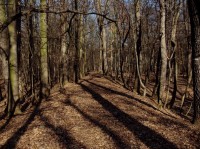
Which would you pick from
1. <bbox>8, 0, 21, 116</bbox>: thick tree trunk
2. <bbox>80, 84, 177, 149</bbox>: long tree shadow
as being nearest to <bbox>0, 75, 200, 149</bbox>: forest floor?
<bbox>80, 84, 177, 149</bbox>: long tree shadow

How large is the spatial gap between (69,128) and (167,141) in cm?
366

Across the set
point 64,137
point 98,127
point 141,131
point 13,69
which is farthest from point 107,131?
point 13,69

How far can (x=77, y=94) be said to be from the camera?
16.7 metres

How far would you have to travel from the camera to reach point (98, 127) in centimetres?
1058

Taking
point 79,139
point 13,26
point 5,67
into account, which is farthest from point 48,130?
point 5,67

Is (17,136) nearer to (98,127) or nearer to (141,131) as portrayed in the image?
(98,127)

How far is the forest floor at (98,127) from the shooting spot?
9102 millimetres

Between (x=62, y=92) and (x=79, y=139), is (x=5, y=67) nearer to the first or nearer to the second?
(x=62, y=92)

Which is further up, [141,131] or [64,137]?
[141,131]

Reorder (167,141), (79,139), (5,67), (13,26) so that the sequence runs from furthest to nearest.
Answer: (5,67), (13,26), (79,139), (167,141)

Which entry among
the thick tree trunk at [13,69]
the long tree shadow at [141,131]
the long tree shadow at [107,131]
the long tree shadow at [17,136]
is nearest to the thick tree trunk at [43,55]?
the thick tree trunk at [13,69]

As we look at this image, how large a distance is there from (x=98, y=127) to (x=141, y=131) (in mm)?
1603

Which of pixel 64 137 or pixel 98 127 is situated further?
pixel 98 127

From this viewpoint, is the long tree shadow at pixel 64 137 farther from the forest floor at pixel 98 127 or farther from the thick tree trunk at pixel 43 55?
the thick tree trunk at pixel 43 55
